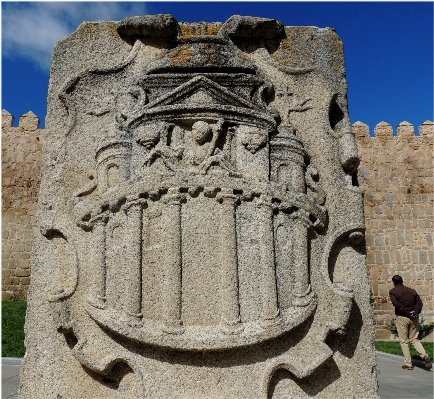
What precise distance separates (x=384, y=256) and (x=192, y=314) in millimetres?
11524

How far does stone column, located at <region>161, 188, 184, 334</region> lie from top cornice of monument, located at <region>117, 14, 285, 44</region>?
123cm

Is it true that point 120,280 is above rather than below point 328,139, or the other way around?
below

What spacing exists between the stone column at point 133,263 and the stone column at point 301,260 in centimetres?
98

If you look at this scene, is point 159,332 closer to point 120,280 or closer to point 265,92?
point 120,280

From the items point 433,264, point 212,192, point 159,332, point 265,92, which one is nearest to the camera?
point 159,332

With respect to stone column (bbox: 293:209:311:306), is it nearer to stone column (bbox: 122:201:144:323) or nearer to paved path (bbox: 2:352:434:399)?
stone column (bbox: 122:201:144:323)

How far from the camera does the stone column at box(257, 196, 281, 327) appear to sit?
2.76 metres

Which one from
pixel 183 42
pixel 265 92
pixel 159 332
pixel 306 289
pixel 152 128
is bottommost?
pixel 159 332

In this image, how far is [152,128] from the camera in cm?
302

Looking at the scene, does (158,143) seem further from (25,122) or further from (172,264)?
(25,122)

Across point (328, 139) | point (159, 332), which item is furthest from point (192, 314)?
point (328, 139)

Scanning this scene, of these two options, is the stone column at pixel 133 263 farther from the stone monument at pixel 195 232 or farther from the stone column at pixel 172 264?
the stone column at pixel 172 264

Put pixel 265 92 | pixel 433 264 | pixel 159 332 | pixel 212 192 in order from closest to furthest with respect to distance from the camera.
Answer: pixel 159 332 → pixel 212 192 → pixel 265 92 → pixel 433 264

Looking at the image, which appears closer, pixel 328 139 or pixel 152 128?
pixel 152 128
